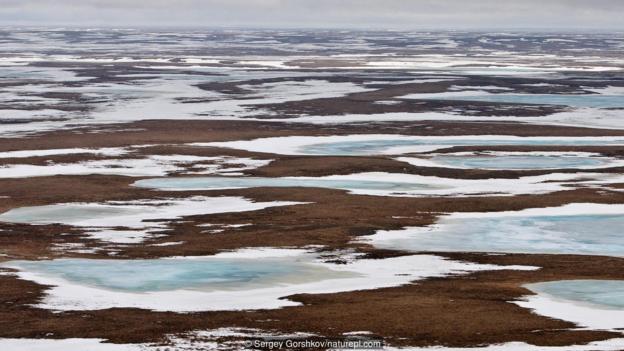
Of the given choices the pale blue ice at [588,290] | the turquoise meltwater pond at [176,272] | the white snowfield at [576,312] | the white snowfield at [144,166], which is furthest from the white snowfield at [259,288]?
the white snowfield at [144,166]

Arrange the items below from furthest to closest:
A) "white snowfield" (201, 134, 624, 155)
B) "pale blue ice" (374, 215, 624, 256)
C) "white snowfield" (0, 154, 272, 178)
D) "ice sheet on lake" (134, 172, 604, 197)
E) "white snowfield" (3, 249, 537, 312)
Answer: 1. "white snowfield" (201, 134, 624, 155)
2. "white snowfield" (0, 154, 272, 178)
3. "ice sheet on lake" (134, 172, 604, 197)
4. "pale blue ice" (374, 215, 624, 256)
5. "white snowfield" (3, 249, 537, 312)

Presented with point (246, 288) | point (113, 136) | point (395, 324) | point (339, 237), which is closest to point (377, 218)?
point (339, 237)

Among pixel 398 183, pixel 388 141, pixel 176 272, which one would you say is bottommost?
pixel 388 141

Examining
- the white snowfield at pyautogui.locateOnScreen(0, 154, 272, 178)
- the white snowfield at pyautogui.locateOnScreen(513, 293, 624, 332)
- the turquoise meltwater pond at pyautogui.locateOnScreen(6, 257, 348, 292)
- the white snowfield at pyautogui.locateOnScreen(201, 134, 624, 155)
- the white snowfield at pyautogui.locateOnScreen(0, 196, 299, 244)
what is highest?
the white snowfield at pyautogui.locateOnScreen(513, 293, 624, 332)

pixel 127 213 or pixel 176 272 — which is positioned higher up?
pixel 176 272

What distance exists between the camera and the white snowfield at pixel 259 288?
24.5 m

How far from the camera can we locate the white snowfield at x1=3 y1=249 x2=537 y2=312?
24.5 m

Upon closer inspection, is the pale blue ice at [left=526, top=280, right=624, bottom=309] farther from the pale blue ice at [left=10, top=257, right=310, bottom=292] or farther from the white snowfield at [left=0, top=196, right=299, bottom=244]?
the white snowfield at [left=0, top=196, right=299, bottom=244]

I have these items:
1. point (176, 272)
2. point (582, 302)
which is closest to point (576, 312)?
point (582, 302)

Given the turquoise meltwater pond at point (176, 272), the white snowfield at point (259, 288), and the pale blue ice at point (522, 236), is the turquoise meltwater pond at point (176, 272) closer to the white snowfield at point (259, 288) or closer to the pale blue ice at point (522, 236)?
the white snowfield at point (259, 288)

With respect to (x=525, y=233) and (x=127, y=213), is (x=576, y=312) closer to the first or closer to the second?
(x=525, y=233)

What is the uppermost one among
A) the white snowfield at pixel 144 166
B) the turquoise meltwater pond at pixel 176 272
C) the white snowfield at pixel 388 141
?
the turquoise meltwater pond at pixel 176 272

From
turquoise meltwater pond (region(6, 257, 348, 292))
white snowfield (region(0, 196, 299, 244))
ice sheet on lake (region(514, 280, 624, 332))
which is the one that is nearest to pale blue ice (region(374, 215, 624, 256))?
turquoise meltwater pond (region(6, 257, 348, 292))

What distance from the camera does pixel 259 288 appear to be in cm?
2645
